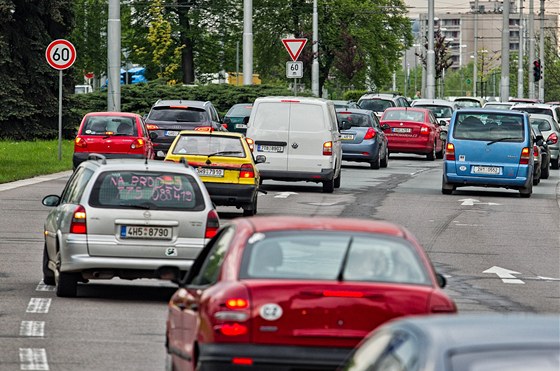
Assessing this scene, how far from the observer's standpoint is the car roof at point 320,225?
8875mm

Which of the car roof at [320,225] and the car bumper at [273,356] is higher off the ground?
the car roof at [320,225]

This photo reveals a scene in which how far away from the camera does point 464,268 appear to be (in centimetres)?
1897

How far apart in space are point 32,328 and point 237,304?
518 cm

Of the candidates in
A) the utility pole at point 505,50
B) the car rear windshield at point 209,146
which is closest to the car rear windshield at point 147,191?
the car rear windshield at point 209,146

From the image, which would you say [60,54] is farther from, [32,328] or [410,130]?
[32,328]

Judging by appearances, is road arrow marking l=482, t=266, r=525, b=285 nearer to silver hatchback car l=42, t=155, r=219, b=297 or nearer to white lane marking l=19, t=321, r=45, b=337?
silver hatchback car l=42, t=155, r=219, b=297

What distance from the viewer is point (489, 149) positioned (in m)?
31.7

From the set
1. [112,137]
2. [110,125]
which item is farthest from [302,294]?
[110,125]

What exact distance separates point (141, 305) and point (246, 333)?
6.94m

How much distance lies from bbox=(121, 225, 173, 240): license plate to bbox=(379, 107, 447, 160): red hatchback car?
32.2m

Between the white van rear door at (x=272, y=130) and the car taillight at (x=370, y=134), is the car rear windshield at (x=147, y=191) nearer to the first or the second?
the white van rear door at (x=272, y=130)

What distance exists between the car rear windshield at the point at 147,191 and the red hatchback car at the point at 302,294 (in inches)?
242

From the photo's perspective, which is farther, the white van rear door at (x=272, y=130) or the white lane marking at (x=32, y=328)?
the white van rear door at (x=272, y=130)

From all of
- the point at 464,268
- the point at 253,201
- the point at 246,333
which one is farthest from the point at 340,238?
the point at 253,201
